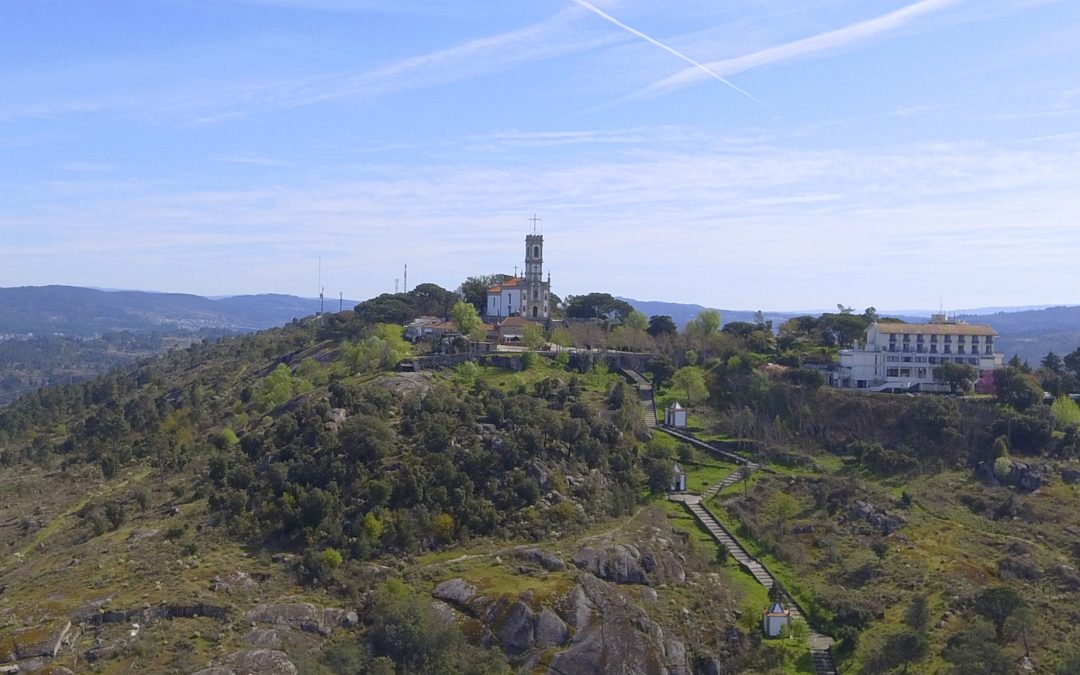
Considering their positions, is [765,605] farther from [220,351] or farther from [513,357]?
[220,351]

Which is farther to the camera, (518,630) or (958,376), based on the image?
(958,376)

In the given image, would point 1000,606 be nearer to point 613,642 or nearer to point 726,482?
point 613,642

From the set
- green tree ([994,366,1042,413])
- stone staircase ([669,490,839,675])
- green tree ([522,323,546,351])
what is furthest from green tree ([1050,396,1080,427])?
green tree ([522,323,546,351])

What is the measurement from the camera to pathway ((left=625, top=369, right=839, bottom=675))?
1309 inches

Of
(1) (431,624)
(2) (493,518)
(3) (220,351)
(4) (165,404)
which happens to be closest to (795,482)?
(2) (493,518)

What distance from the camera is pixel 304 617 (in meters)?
32.3

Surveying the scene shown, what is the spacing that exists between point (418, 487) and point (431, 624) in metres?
9.36

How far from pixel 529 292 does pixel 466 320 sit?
1438 cm

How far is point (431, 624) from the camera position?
102 feet

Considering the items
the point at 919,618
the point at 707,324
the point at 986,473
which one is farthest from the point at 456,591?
the point at 707,324

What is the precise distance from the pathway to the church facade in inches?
1068

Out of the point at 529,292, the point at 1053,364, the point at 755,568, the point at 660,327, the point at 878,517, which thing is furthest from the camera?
the point at 529,292

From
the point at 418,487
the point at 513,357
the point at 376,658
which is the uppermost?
the point at 513,357

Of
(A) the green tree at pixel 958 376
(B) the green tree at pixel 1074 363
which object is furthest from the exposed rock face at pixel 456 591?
(B) the green tree at pixel 1074 363
